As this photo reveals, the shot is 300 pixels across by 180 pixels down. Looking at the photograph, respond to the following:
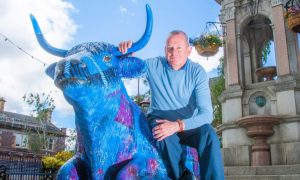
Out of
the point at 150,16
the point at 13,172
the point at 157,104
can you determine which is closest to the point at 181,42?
the point at 150,16

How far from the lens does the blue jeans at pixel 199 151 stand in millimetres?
1916

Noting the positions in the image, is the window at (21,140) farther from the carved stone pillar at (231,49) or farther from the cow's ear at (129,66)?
the cow's ear at (129,66)

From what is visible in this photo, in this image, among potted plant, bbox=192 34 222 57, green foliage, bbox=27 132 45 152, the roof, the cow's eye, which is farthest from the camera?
the roof

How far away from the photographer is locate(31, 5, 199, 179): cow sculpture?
1.89 metres

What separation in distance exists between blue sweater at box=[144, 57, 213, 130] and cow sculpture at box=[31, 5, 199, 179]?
0.40 ft

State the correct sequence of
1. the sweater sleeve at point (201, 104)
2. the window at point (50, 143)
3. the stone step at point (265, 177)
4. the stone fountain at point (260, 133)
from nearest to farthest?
the sweater sleeve at point (201, 104)
the stone step at point (265, 177)
the stone fountain at point (260, 133)
the window at point (50, 143)

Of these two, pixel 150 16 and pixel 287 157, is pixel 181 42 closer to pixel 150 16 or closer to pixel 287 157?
pixel 150 16

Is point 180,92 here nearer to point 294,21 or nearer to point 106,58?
point 106,58

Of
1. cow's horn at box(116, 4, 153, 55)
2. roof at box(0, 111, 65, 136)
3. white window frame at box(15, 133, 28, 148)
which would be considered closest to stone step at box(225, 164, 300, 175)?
cow's horn at box(116, 4, 153, 55)

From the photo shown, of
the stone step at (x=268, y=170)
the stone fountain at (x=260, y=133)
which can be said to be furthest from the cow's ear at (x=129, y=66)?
the stone fountain at (x=260, y=133)

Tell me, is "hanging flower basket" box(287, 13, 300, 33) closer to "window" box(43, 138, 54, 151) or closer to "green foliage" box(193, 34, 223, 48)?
"green foliage" box(193, 34, 223, 48)

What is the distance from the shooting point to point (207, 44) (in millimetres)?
9242

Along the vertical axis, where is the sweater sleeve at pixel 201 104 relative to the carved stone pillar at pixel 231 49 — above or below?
below

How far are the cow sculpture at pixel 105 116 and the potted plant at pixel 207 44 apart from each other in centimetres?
722
